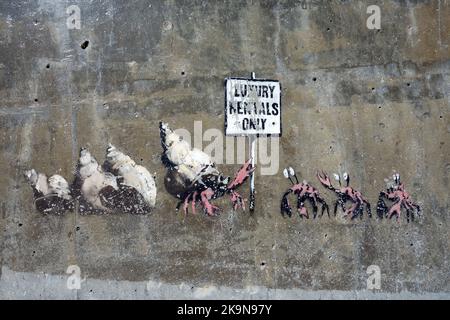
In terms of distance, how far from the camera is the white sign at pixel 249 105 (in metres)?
6.58

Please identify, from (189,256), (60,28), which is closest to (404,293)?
(189,256)

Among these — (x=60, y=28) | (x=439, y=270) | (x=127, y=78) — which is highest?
(x=60, y=28)

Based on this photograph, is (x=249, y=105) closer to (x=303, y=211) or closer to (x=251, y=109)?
(x=251, y=109)

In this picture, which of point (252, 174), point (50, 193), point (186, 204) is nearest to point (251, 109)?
point (252, 174)

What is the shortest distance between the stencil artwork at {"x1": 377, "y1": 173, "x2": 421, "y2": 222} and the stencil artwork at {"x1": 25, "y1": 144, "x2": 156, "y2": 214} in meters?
2.83

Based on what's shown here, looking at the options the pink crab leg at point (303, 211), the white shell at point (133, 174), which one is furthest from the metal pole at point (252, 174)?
the white shell at point (133, 174)

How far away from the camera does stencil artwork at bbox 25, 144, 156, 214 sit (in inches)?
255

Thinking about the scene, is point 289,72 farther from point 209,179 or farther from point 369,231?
point 369,231

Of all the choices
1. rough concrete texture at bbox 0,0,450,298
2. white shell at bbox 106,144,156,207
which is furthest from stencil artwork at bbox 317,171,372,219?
white shell at bbox 106,144,156,207

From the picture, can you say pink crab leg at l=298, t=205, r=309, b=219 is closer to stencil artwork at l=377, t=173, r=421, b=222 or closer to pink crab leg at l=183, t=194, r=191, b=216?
stencil artwork at l=377, t=173, r=421, b=222

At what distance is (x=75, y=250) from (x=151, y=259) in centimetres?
92

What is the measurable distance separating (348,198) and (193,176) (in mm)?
1946

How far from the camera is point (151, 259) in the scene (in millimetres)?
6500
